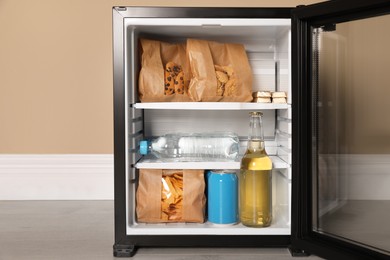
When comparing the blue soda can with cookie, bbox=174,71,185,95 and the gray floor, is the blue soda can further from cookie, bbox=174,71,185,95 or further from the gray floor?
cookie, bbox=174,71,185,95

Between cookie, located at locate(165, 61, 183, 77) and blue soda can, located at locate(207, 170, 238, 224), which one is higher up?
cookie, located at locate(165, 61, 183, 77)

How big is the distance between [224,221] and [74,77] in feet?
3.67

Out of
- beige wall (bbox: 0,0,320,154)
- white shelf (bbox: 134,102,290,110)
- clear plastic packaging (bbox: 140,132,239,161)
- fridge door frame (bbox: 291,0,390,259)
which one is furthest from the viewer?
beige wall (bbox: 0,0,320,154)

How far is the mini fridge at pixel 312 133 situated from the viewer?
1.47 m

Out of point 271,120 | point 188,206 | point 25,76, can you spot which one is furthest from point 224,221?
point 25,76

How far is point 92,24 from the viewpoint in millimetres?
2363

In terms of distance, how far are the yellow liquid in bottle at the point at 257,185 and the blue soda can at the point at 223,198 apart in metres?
0.04

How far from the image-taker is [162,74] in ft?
5.37

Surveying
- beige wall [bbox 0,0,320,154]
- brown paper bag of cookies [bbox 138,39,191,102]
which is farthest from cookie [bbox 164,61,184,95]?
beige wall [bbox 0,0,320,154]

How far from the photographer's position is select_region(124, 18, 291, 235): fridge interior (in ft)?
5.09

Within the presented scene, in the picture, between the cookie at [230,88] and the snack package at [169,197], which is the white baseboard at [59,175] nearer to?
the snack package at [169,197]

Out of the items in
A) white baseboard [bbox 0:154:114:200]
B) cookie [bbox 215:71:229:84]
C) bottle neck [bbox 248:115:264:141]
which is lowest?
white baseboard [bbox 0:154:114:200]

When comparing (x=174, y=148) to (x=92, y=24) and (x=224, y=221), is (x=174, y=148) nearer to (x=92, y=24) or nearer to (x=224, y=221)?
(x=224, y=221)

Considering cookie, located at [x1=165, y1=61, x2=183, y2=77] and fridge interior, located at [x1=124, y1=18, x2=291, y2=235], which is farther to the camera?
cookie, located at [x1=165, y1=61, x2=183, y2=77]
